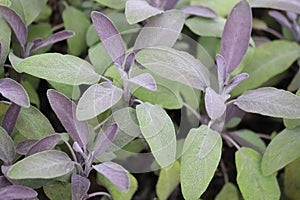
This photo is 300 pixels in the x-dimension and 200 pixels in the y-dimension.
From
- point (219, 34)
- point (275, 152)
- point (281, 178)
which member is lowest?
point (281, 178)

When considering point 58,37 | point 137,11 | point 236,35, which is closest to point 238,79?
point 236,35

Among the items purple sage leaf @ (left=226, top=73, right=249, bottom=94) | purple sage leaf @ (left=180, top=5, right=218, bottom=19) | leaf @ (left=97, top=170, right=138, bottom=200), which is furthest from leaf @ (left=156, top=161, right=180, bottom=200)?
purple sage leaf @ (left=180, top=5, right=218, bottom=19)

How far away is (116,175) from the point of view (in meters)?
0.58

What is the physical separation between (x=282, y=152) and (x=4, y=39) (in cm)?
44

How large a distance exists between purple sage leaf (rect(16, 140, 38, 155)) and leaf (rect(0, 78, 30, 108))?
0.07 m

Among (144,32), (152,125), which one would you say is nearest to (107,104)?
(152,125)

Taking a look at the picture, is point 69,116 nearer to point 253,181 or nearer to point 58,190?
point 58,190

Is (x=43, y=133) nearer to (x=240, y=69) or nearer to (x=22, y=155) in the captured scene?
(x=22, y=155)

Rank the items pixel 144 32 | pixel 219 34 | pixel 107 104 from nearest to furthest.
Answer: pixel 107 104 < pixel 144 32 < pixel 219 34

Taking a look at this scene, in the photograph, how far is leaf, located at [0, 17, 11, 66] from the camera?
672 millimetres

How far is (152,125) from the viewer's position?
0.61 meters

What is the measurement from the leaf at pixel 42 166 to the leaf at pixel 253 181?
0.27 m

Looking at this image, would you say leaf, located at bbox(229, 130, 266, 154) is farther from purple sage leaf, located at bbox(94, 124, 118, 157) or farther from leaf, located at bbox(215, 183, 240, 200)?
purple sage leaf, located at bbox(94, 124, 118, 157)

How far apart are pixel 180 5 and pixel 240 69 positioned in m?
0.18
